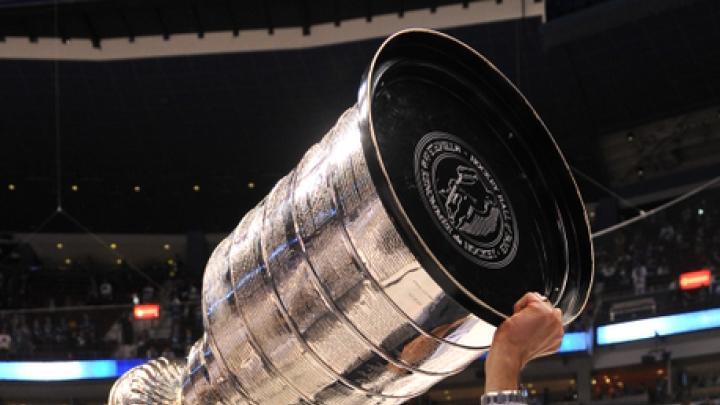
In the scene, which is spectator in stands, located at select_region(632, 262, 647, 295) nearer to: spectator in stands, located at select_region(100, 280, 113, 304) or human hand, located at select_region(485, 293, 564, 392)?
spectator in stands, located at select_region(100, 280, 113, 304)

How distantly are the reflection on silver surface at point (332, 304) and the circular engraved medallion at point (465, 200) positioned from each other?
85 millimetres

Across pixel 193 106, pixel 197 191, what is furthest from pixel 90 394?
pixel 197 191

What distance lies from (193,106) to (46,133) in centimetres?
264

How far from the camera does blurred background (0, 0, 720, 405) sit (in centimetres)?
1147

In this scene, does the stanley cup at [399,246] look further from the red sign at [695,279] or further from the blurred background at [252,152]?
the red sign at [695,279]

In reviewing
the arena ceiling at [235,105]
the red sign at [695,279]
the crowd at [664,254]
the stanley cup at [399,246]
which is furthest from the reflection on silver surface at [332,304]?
the arena ceiling at [235,105]

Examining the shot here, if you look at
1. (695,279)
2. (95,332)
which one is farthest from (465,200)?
(95,332)

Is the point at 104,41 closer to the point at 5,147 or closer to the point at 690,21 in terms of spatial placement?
the point at 5,147

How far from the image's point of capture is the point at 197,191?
64.9 feet

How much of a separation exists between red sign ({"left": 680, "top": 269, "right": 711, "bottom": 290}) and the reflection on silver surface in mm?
9987

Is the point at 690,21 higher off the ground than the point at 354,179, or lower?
higher

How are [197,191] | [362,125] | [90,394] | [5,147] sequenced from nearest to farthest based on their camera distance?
[362,125] → [90,394] → [5,147] → [197,191]

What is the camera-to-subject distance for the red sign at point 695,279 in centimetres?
1073

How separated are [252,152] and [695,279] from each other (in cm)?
942
